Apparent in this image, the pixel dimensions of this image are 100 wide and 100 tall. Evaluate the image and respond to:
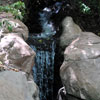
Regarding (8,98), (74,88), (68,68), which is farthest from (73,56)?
(8,98)

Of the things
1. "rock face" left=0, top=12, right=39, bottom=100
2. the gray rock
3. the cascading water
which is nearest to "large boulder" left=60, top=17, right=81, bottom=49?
the cascading water

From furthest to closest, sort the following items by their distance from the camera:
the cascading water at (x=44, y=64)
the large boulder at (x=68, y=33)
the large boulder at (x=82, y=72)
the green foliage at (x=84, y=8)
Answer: the green foliage at (x=84, y=8)
the large boulder at (x=68, y=33)
the cascading water at (x=44, y=64)
the large boulder at (x=82, y=72)

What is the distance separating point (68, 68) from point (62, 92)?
110 centimetres

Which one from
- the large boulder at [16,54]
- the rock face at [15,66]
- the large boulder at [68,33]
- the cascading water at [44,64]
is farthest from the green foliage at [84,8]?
the large boulder at [16,54]

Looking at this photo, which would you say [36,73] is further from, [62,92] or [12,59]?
[12,59]

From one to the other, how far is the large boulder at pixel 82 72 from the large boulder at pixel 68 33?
128 centimetres

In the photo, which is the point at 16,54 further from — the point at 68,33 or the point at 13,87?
the point at 68,33

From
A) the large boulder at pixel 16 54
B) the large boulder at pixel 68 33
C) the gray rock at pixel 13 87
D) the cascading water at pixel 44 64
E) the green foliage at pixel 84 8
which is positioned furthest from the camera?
the green foliage at pixel 84 8

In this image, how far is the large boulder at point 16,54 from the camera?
388 cm

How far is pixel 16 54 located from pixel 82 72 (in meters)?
1.80

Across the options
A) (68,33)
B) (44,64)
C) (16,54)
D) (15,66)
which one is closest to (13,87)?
(15,66)

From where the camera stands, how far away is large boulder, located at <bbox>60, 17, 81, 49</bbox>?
21.5 ft

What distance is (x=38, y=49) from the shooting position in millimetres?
6395

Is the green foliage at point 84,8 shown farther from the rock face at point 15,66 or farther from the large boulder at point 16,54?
the large boulder at point 16,54
